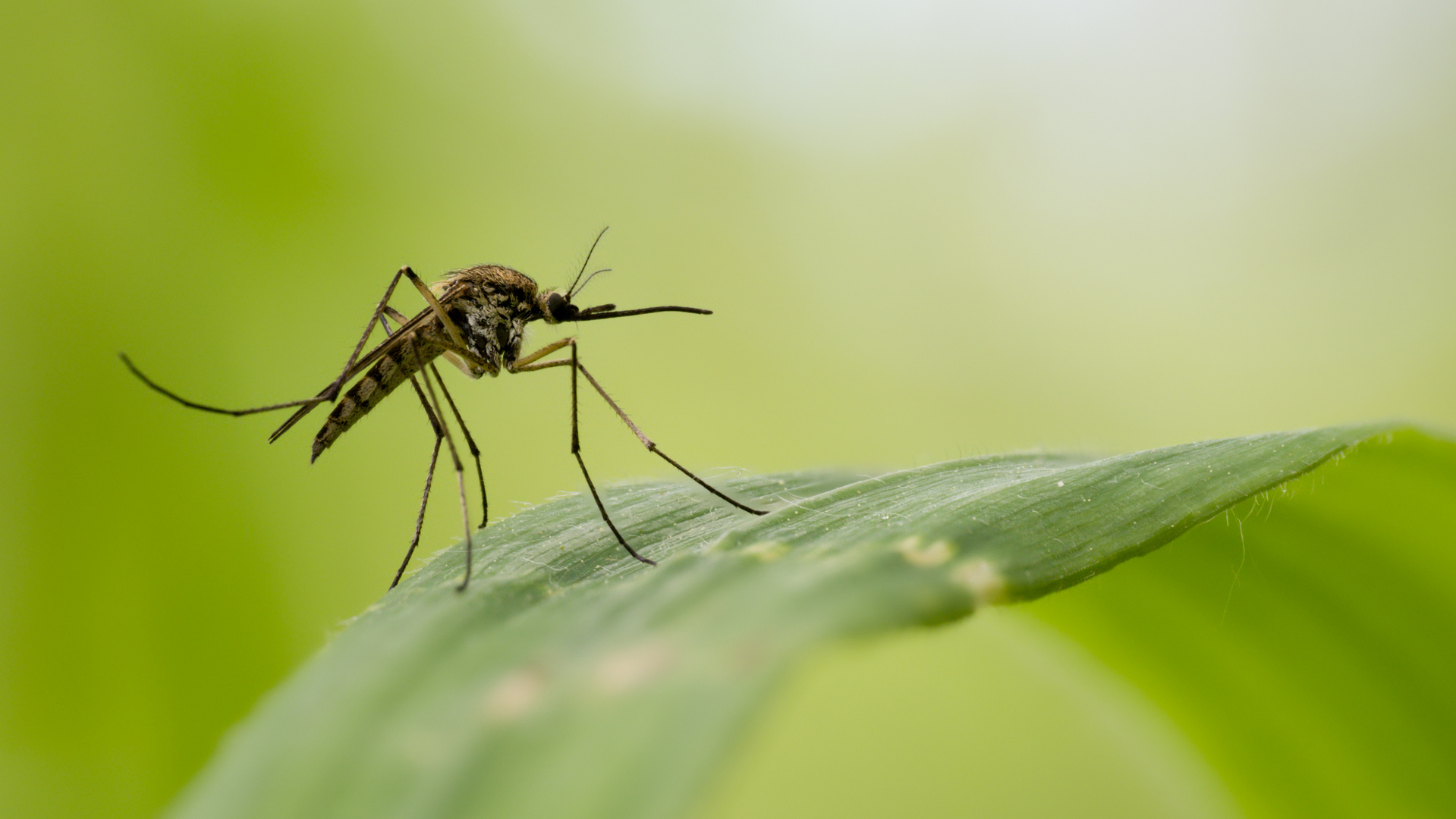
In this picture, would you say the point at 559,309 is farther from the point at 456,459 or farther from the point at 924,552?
the point at 924,552

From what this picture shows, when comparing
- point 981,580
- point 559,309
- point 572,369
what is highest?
point 559,309

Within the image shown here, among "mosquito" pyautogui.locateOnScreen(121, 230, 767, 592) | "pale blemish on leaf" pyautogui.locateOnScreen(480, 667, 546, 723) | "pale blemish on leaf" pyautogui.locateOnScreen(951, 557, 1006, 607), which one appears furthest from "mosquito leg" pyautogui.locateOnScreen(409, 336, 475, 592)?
"pale blemish on leaf" pyautogui.locateOnScreen(951, 557, 1006, 607)

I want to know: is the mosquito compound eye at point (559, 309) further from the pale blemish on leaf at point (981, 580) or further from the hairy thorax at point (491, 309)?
the pale blemish on leaf at point (981, 580)

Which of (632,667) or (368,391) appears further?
(368,391)

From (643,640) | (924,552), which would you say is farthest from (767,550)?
(643,640)

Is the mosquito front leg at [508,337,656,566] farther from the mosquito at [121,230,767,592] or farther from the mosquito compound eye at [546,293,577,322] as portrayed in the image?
the mosquito compound eye at [546,293,577,322]

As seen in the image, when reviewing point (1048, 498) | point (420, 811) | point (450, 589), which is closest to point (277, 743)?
point (420, 811)
